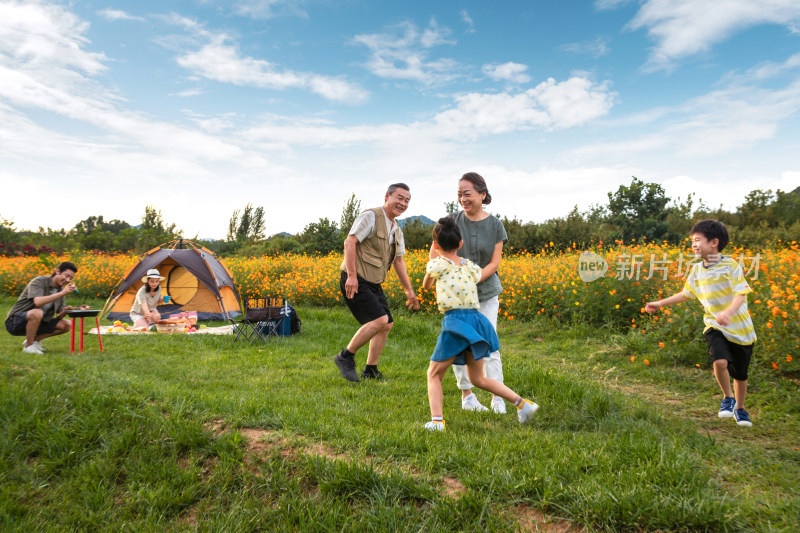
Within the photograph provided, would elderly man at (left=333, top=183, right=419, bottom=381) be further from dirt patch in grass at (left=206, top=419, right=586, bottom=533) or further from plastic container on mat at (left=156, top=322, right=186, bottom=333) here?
plastic container on mat at (left=156, top=322, right=186, bottom=333)

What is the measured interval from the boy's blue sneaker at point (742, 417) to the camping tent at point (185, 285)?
30.6 feet

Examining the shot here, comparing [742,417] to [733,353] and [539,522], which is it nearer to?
[733,353]

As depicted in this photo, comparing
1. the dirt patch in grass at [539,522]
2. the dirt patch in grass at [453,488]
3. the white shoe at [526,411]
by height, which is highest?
the white shoe at [526,411]

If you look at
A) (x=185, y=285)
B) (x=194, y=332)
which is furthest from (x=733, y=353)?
(x=185, y=285)

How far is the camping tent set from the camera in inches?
420

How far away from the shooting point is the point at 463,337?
3.51 m

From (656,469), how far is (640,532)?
510 mm

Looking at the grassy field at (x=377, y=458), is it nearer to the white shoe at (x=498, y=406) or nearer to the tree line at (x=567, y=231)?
the white shoe at (x=498, y=406)

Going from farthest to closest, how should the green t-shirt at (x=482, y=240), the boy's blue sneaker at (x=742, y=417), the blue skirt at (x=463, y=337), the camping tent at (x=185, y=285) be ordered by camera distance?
the camping tent at (x=185, y=285) < the green t-shirt at (x=482, y=240) < the boy's blue sneaker at (x=742, y=417) < the blue skirt at (x=463, y=337)

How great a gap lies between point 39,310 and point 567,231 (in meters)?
19.1

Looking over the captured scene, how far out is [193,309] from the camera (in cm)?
1152

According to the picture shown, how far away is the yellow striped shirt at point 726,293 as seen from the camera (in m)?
3.94

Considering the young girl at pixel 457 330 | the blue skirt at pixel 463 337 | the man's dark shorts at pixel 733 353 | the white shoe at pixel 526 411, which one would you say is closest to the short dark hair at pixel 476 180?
the young girl at pixel 457 330

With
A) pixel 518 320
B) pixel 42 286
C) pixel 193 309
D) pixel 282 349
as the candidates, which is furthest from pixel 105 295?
pixel 518 320
